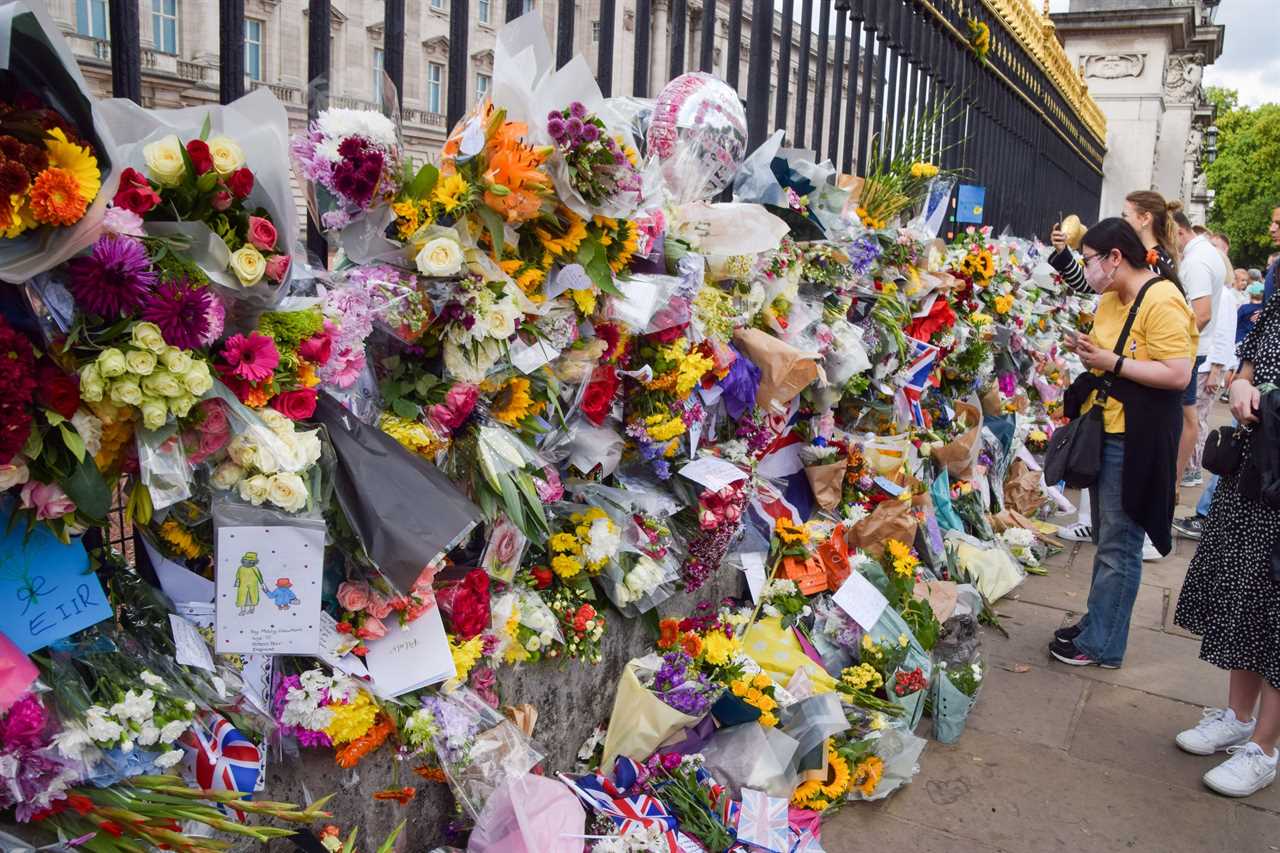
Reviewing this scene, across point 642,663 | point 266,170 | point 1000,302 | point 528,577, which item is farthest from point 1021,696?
point 266,170

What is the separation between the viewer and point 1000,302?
22.2ft

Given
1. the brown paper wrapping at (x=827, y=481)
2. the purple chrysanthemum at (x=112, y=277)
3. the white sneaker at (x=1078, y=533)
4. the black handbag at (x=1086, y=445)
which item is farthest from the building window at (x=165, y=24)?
the white sneaker at (x=1078, y=533)

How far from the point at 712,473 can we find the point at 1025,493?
181 inches

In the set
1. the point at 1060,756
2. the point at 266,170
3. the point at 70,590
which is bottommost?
the point at 1060,756

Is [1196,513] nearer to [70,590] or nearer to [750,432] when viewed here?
[750,432]

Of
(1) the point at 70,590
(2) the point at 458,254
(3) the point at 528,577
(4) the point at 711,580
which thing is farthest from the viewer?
(4) the point at 711,580

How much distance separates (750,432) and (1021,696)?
6.14ft

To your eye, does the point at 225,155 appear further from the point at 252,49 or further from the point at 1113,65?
the point at 1113,65

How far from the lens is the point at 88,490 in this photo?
1660mm

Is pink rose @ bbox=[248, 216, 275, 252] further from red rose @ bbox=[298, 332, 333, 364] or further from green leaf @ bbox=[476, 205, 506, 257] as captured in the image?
green leaf @ bbox=[476, 205, 506, 257]

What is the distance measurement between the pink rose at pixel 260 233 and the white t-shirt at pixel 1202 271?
620 centimetres

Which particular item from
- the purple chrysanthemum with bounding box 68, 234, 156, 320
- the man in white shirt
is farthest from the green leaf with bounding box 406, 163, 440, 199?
the man in white shirt

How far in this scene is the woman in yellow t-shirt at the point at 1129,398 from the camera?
4312 mm

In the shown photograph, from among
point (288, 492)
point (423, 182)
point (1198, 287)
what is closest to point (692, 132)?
point (423, 182)
